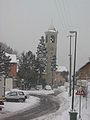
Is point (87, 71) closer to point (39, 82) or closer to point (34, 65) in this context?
point (34, 65)

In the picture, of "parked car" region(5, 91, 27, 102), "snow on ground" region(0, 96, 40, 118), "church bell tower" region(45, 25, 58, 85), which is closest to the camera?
"snow on ground" region(0, 96, 40, 118)

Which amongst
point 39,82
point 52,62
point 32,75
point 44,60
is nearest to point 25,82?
point 32,75

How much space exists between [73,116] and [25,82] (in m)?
69.1

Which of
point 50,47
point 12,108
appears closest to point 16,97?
point 12,108

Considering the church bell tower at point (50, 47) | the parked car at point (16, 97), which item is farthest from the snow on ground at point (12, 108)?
the church bell tower at point (50, 47)

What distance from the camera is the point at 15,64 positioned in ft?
346

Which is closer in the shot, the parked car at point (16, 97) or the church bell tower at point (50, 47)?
the parked car at point (16, 97)

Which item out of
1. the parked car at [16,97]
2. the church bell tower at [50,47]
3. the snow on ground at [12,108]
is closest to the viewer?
the snow on ground at [12,108]

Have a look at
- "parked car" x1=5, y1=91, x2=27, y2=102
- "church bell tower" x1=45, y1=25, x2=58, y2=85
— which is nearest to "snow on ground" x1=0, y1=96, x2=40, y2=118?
"parked car" x1=5, y1=91, x2=27, y2=102

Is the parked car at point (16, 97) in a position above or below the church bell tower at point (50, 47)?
below

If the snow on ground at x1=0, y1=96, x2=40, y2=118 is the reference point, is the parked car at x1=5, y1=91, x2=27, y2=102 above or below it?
above

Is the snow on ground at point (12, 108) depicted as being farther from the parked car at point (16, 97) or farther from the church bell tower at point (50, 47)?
the church bell tower at point (50, 47)

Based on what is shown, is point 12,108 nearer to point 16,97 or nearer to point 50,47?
point 16,97

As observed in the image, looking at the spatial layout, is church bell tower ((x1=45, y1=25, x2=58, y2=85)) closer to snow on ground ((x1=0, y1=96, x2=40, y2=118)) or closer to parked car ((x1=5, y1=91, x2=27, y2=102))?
parked car ((x1=5, y1=91, x2=27, y2=102))
